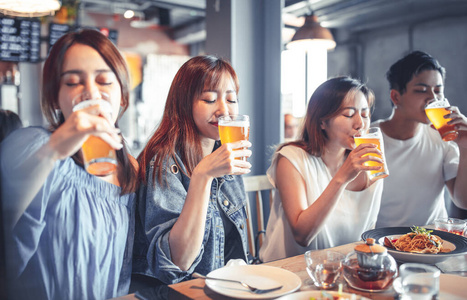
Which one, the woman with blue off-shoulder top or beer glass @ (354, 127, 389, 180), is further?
beer glass @ (354, 127, 389, 180)

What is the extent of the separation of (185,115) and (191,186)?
42 cm

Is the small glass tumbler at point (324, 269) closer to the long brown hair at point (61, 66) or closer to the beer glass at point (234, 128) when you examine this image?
the beer glass at point (234, 128)

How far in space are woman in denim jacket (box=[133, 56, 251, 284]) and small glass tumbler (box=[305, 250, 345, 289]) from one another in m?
0.37

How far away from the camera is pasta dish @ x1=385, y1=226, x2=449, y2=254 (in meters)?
1.37

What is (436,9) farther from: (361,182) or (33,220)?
(33,220)

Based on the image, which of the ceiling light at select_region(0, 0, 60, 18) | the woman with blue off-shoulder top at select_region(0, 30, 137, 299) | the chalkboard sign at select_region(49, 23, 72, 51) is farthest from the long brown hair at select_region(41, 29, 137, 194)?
the chalkboard sign at select_region(49, 23, 72, 51)

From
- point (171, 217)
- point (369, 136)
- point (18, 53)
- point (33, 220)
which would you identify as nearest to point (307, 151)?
point (369, 136)

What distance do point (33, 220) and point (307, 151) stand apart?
53.9 inches

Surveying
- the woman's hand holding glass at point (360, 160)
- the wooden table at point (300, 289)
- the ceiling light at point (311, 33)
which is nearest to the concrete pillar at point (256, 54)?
the ceiling light at point (311, 33)

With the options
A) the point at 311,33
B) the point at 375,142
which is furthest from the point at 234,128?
the point at 311,33

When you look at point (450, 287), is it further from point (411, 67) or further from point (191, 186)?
point (411, 67)

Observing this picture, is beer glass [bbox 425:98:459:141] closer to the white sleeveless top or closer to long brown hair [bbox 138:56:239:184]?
the white sleeveless top

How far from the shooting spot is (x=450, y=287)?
1.11 meters

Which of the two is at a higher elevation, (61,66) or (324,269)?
(61,66)
